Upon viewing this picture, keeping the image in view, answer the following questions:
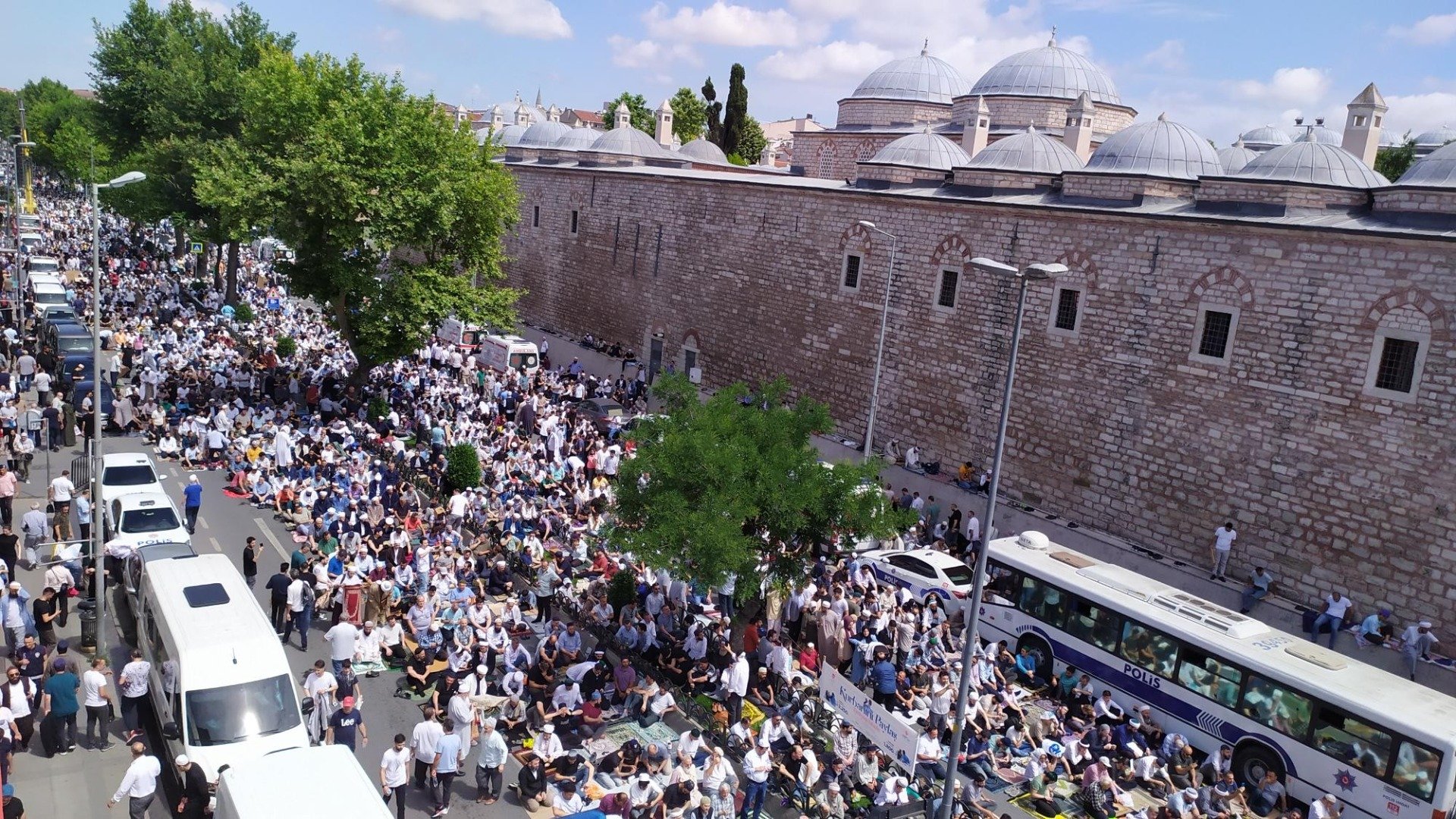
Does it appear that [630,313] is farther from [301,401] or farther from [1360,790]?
[1360,790]

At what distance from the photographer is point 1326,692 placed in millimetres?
11906

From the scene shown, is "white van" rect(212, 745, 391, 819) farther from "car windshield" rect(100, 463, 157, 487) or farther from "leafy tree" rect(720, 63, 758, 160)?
"leafy tree" rect(720, 63, 758, 160)

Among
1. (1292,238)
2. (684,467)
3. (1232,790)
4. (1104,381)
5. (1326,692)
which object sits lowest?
(1232,790)

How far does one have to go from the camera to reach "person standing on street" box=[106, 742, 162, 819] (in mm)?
9281

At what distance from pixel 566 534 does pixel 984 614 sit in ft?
23.5

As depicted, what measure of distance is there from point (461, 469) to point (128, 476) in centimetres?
555

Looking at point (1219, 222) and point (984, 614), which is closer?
point (984, 614)

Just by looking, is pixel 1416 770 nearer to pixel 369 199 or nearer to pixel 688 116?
pixel 369 199

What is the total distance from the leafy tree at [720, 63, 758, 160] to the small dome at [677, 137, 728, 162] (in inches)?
508

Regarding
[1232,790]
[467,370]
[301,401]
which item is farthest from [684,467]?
[467,370]

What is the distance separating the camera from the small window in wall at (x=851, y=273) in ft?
85.6

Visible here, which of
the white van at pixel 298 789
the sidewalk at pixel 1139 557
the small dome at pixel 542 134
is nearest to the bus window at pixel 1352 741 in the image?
the sidewalk at pixel 1139 557

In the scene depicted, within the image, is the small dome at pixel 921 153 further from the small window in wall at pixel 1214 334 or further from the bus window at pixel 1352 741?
the bus window at pixel 1352 741

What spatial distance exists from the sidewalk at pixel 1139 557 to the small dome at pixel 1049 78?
17857 mm
